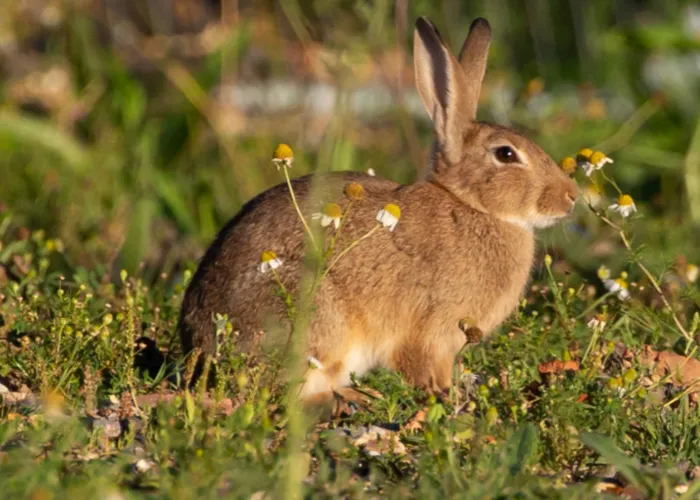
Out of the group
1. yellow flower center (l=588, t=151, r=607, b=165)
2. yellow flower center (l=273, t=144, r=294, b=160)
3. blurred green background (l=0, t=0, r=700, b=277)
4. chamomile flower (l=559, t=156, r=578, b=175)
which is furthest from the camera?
blurred green background (l=0, t=0, r=700, b=277)

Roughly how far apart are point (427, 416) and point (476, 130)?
1836 millimetres

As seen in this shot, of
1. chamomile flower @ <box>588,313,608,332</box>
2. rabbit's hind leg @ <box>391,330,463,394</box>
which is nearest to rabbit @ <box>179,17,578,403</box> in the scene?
rabbit's hind leg @ <box>391,330,463,394</box>

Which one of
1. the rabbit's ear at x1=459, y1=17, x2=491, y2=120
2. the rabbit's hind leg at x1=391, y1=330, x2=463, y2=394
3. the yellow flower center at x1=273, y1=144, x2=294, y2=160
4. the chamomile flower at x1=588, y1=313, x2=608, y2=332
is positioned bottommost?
the rabbit's hind leg at x1=391, y1=330, x2=463, y2=394

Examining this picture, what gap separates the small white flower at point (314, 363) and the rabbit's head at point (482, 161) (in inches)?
44.2

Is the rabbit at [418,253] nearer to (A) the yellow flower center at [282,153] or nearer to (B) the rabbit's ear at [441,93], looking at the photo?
(B) the rabbit's ear at [441,93]

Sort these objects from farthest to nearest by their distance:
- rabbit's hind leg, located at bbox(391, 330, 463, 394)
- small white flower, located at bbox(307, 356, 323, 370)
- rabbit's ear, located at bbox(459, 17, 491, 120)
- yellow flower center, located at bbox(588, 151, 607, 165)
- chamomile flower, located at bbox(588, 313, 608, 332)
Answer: rabbit's ear, located at bbox(459, 17, 491, 120)
rabbit's hind leg, located at bbox(391, 330, 463, 394)
yellow flower center, located at bbox(588, 151, 607, 165)
chamomile flower, located at bbox(588, 313, 608, 332)
small white flower, located at bbox(307, 356, 323, 370)

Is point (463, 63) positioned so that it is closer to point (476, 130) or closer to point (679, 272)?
point (476, 130)

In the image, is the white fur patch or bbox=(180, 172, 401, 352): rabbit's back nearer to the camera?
bbox=(180, 172, 401, 352): rabbit's back

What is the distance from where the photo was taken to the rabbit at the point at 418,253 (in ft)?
15.0

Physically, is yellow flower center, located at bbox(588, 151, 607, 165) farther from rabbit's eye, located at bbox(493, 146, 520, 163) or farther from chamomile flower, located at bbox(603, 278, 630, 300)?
rabbit's eye, located at bbox(493, 146, 520, 163)

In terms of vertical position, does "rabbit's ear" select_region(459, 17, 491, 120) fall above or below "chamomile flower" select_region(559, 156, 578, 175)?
above

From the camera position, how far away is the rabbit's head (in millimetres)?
5188

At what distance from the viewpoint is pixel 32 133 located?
7.86 meters

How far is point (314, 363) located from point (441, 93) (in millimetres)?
1527
